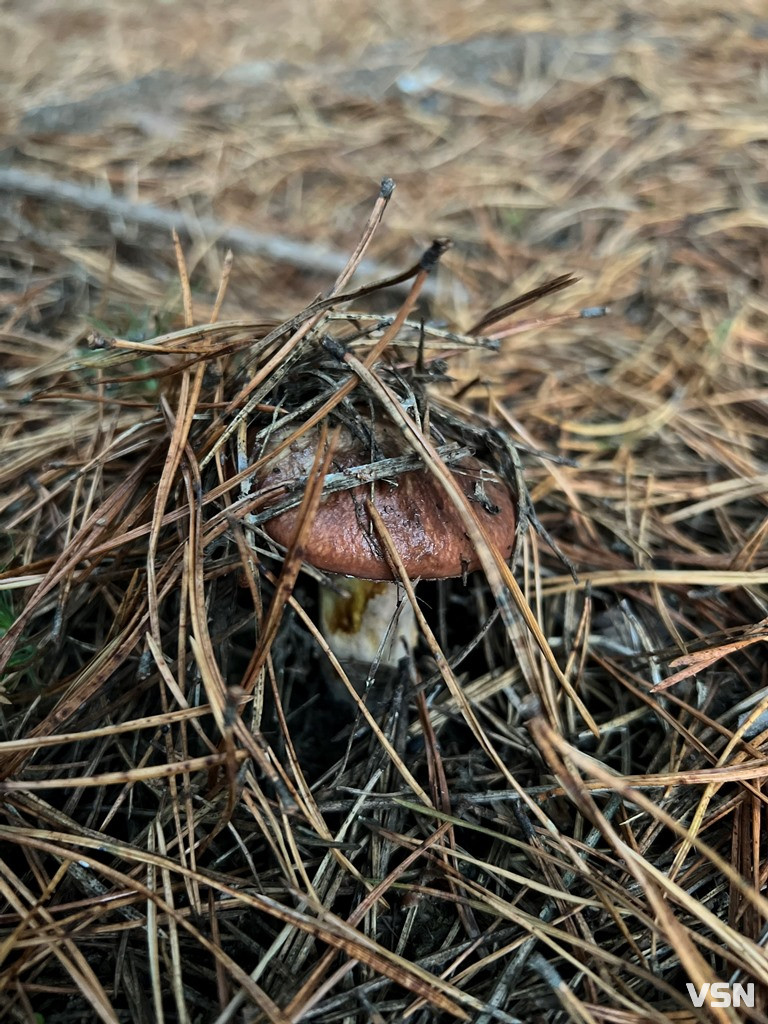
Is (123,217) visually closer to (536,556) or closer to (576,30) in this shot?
(536,556)

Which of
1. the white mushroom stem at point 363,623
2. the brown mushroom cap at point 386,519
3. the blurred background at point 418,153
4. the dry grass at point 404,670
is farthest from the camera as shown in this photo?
the blurred background at point 418,153

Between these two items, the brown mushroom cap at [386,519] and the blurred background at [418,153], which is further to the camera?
the blurred background at [418,153]

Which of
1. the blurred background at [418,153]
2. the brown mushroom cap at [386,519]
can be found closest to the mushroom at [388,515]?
the brown mushroom cap at [386,519]

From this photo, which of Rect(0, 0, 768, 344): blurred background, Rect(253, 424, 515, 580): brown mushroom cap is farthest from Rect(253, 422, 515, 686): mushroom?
Rect(0, 0, 768, 344): blurred background

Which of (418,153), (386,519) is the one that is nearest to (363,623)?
(386,519)

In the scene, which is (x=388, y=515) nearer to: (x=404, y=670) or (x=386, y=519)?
(x=386, y=519)

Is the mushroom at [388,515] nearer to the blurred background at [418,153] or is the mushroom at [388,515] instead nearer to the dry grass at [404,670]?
the dry grass at [404,670]

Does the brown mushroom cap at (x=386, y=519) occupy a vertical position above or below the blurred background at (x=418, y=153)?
below

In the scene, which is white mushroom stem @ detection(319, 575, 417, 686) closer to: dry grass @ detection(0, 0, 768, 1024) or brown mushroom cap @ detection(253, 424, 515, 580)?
dry grass @ detection(0, 0, 768, 1024)
